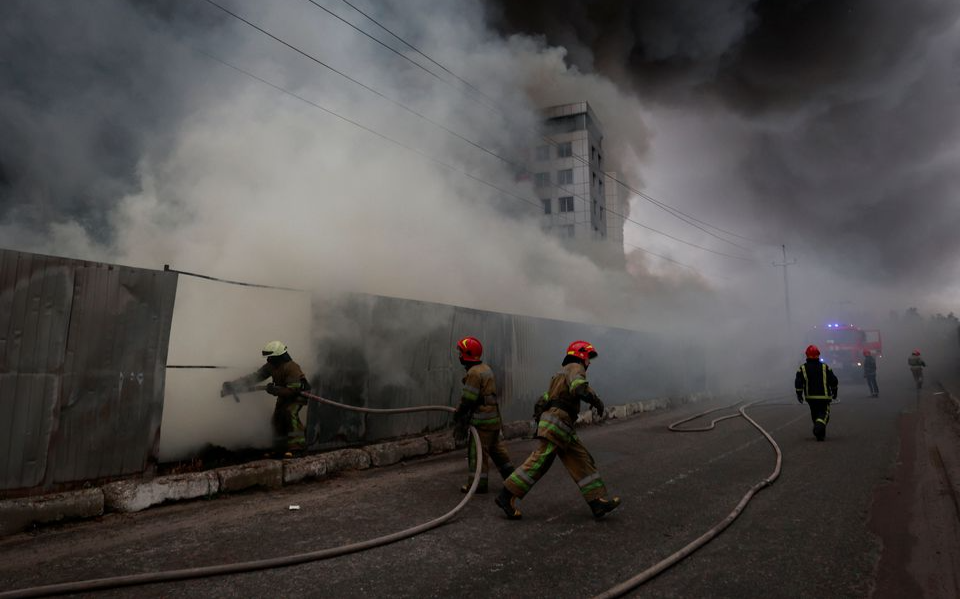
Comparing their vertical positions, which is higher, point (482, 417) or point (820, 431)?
point (482, 417)

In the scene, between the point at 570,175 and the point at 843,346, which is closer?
the point at 843,346

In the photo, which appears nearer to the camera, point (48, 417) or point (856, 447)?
point (48, 417)

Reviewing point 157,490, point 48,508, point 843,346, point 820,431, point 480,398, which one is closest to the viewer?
point 48,508

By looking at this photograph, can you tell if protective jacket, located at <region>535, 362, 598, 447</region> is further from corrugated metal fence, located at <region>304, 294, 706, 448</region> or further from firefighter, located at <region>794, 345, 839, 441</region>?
firefighter, located at <region>794, 345, 839, 441</region>

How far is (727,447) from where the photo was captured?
786 cm

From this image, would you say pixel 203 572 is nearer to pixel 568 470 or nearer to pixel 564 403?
pixel 568 470

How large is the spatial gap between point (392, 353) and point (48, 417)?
13.5 feet

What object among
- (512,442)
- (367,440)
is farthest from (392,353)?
(512,442)

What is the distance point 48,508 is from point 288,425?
2341mm

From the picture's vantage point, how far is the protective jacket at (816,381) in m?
8.56

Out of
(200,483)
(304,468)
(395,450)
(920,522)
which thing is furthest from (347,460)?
(920,522)

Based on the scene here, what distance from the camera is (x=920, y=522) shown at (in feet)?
13.7

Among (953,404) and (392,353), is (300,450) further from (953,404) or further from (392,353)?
(953,404)

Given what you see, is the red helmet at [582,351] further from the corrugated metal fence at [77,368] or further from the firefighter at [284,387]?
the corrugated metal fence at [77,368]
